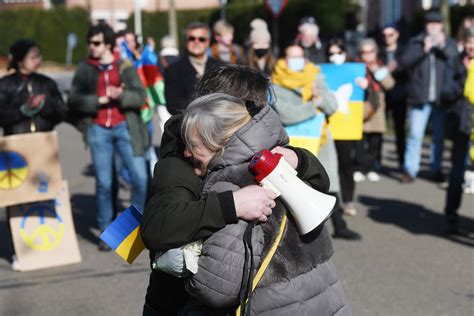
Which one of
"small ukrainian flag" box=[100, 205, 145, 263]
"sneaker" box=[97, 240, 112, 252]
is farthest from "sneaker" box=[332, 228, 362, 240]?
"small ukrainian flag" box=[100, 205, 145, 263]

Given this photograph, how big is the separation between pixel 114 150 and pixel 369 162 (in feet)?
14.8

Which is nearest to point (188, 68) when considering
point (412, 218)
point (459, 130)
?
point (459, 130)

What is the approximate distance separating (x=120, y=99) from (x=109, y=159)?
55cm

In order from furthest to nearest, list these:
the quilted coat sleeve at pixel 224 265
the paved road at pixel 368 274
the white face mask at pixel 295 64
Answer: the white face mask at pixel 295 64, the paved road at pixel 368 274, the quilted coat sleeve at pixel 224 265

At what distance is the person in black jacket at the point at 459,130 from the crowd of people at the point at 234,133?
0.04 feet

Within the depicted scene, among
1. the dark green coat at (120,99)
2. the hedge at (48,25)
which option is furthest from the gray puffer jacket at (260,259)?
the hedge at (48,25)

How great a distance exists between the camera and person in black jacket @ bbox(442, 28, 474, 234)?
7.83 metres

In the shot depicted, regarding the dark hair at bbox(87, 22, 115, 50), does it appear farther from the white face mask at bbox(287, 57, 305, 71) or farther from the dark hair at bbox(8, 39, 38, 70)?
the white face mask at bbox(287, 57, 305, 71)

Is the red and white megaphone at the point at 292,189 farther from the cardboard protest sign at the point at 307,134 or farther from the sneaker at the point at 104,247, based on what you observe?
the sneaker at the point at 104,247

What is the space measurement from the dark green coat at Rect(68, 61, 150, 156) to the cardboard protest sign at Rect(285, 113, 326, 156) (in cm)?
149

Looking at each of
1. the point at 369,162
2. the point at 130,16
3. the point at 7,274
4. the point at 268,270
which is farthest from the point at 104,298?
the point at 130,16

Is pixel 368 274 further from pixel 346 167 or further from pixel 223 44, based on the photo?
pixel 223 44

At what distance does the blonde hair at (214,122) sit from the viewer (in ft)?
10.0

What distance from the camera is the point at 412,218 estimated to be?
9.29 meters
